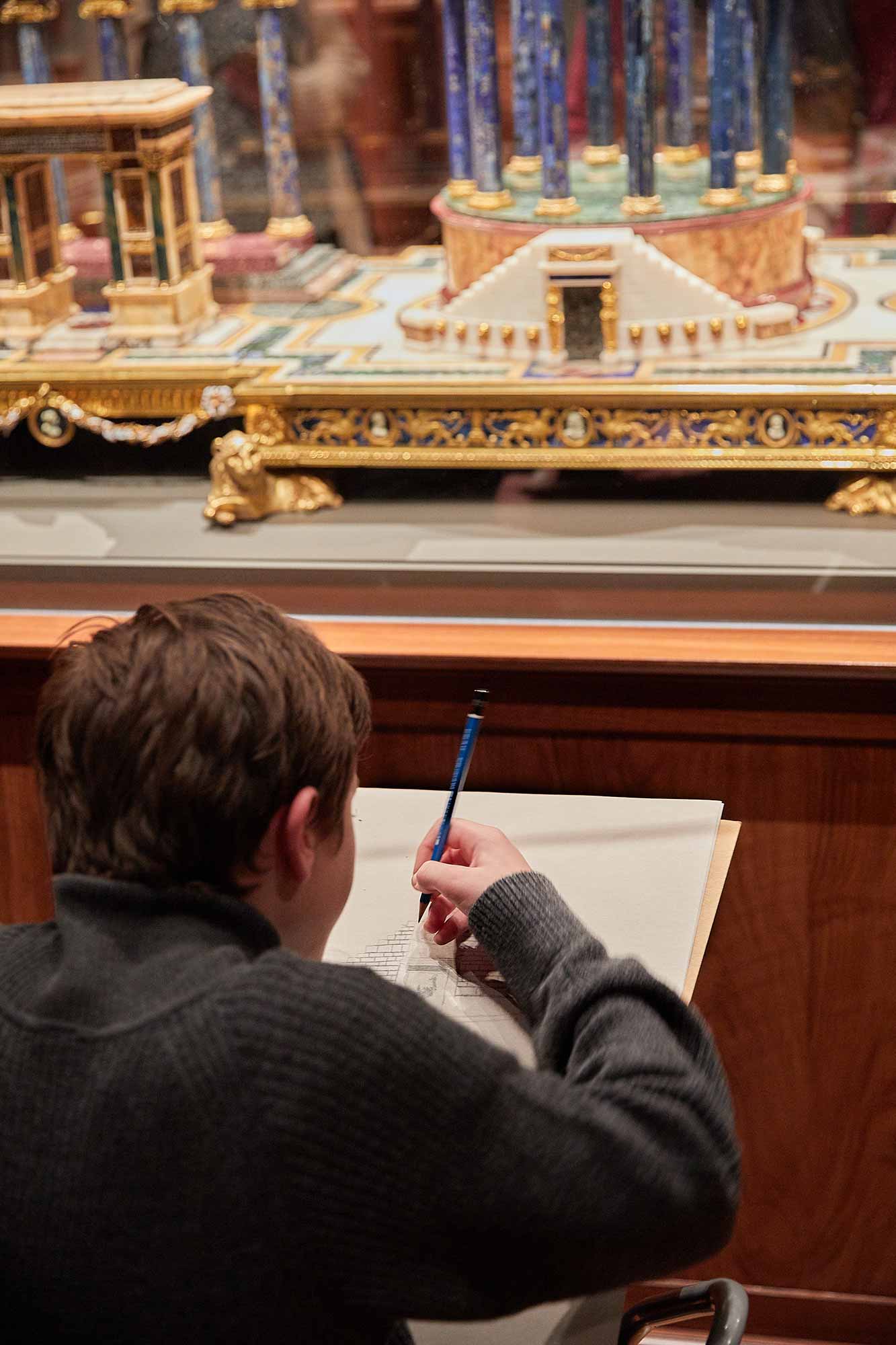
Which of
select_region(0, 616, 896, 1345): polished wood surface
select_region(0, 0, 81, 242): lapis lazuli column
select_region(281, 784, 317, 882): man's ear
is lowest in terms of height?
select_region(0, 616, 896, 1345): polished wood surface

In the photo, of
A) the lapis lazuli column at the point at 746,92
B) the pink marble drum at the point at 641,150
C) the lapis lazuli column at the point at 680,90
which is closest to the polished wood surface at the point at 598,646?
the pink marble drum at the point at 641,150

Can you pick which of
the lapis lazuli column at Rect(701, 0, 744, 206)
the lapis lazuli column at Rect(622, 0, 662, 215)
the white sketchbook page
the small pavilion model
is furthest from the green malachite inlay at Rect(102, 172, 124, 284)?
the white sketchbook page

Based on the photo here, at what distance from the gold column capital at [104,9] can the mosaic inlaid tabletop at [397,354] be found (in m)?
0.65

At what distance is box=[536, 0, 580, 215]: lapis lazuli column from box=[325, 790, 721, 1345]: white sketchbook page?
139cm

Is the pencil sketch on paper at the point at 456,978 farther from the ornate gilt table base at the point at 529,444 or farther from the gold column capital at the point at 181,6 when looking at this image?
the gold column capital at the point at 181,6

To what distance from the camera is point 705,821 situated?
1.68 m

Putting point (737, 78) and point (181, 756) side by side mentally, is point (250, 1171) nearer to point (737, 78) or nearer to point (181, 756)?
point (181, 756)

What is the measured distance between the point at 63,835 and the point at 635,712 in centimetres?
105

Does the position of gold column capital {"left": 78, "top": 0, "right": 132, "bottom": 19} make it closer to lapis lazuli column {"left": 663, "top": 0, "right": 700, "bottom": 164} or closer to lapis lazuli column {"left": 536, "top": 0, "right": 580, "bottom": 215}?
lapis lazuli column {"left": 536, "top": 0, "right": 580, "bottom": 215}

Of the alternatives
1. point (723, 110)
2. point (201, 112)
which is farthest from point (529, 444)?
point (201, 112)

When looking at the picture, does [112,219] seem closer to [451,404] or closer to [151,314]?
[151,314]

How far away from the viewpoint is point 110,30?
10.6ft

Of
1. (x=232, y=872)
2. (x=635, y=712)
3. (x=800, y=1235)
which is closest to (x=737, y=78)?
(x=635, y=712)

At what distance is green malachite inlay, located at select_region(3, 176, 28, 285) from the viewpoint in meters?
2.82
